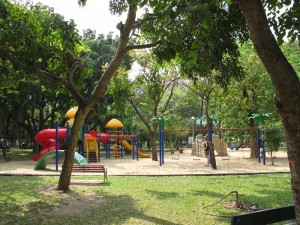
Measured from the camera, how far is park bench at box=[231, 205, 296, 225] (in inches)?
155

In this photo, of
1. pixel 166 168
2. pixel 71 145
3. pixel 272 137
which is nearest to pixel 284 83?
pixel 71 145

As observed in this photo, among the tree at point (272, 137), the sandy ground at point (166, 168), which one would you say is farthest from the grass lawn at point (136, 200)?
the tree at point (272, 137)

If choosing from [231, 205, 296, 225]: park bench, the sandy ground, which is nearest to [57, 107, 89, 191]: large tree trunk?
the sandy ground

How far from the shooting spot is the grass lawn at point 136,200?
24.7 ft

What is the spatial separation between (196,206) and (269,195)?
277 centimetres

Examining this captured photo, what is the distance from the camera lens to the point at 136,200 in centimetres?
960

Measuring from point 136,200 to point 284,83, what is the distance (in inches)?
265

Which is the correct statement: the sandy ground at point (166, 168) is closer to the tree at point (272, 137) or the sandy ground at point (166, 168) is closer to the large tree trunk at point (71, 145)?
the tree at point (272, 137)

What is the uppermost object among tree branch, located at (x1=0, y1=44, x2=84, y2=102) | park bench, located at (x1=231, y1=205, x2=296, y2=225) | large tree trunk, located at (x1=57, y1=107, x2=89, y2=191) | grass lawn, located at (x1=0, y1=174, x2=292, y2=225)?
tree branch, located at (x1=0, y1=44, x2=84, y2=102)

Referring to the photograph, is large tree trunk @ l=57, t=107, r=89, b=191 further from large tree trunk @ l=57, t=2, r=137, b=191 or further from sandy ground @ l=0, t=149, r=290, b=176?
sandy ground @ l=0, t=149, r=290, b=176

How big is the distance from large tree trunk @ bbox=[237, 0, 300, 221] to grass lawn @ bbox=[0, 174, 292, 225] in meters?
3.79

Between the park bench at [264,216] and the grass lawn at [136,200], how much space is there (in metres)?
2.72

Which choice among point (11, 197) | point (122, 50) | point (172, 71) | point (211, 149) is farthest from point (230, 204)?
point (172, 71)

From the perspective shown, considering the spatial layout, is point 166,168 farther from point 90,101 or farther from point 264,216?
point 264,216
